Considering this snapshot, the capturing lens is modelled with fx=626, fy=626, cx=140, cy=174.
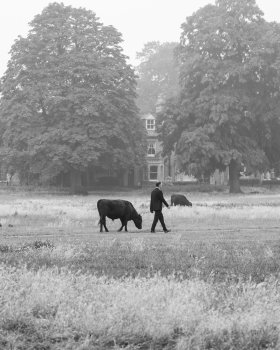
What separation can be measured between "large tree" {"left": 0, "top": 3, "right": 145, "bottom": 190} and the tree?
51810mm

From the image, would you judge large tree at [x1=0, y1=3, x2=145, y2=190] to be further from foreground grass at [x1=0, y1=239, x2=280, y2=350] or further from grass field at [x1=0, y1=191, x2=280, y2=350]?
foreground grass at [x1=0, y1=239, x2=280, y2=350]

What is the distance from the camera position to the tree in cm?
12104

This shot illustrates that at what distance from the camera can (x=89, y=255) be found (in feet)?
48.8

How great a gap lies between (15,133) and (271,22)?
2909 cm

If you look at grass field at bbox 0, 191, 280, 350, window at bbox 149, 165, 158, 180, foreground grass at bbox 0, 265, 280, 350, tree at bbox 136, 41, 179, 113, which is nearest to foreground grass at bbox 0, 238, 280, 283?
grass field at bbox 0, 191, 280, 350

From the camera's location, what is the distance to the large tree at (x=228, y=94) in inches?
2349

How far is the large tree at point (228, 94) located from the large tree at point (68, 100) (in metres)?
5.52

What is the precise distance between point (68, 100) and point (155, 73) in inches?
2764

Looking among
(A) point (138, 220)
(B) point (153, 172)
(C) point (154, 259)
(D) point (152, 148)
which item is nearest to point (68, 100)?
(B) point (153, 172)

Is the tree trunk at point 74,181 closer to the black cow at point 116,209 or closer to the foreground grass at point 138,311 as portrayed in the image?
the black cow at point 116,209

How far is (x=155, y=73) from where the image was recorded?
421 feet

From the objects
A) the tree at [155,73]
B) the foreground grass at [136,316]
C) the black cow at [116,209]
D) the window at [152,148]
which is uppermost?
the tree at [155,73]

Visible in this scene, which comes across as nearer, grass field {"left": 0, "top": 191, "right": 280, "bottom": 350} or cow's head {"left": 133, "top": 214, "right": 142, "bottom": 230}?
grass field {"left": 0, "top": 191, "right": 280, "bottom": 350}

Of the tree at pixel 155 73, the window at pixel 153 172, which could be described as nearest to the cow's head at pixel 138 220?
the window at pixel 153 172
